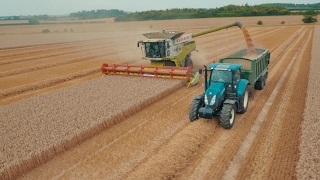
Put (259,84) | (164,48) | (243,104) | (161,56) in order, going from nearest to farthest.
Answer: (243,104), (259,84), (164,48), (161,56)

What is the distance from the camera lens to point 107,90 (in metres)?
13.7

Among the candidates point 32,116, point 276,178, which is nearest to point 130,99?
point 32,116

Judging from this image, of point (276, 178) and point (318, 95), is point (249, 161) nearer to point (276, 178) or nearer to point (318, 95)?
point (276, 178)

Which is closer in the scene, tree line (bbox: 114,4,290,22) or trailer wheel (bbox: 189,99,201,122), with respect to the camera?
trailer wheel (bbox: 189,99,201,122)

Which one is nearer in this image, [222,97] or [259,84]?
[222,97]

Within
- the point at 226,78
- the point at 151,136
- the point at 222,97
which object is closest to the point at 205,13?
the point at 226,78

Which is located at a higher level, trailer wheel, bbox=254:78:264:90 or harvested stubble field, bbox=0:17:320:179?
trailer wheel, bbox=254:78:264:90

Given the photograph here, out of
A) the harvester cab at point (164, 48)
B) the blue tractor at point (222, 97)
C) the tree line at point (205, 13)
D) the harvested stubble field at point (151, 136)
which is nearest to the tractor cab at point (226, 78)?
the blue tractor at point (222, 97)

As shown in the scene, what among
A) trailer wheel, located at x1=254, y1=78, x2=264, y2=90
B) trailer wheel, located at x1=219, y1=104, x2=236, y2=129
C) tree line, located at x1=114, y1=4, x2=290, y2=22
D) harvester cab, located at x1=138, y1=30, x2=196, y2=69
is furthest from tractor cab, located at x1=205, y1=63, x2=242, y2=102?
tree line, located at x1=114, y1=4, x2=290, y2=22

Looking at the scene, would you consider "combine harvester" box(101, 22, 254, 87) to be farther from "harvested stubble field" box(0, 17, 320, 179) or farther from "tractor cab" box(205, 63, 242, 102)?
"tractor cab" box(205, 63, 242, 102)

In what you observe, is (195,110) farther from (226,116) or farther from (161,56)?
(161,56)

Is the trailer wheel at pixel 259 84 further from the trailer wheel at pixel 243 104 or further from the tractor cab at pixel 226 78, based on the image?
the tractor cab at pixel 226 78

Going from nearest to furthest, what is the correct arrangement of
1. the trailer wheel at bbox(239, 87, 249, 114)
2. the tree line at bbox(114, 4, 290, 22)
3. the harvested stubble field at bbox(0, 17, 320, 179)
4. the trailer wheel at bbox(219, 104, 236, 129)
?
the harvested stubble field at bbox(0, 17, 320, 179) → the trailer wheel at bbox(219, 104, 236, 129) → the trailer wheel at bbox(239, 87, 249, 114) → the tree line at bbox(114, 4, 290, 22)

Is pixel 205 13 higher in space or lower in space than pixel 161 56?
higher
